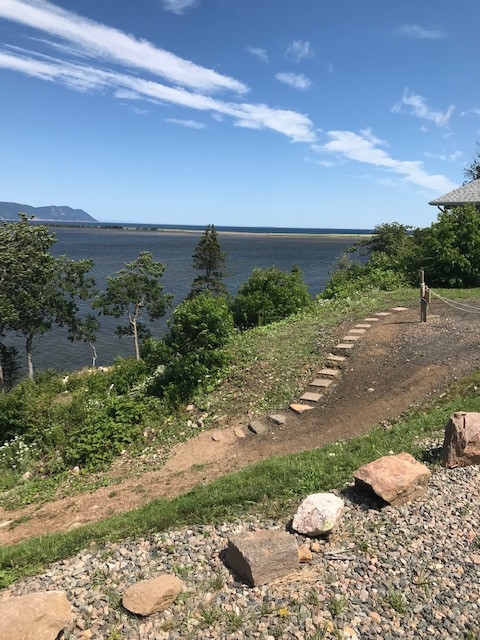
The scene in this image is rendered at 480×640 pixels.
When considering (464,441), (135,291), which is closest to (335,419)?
(464,441)

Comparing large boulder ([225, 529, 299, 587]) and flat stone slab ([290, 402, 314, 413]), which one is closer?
large boulder ([225, 529, 299, 587])

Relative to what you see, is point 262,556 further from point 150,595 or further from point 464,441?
point 464,441

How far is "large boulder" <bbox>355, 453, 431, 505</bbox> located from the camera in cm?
528

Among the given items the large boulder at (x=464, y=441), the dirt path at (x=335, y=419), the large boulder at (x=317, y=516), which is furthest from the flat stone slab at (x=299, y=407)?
the large boulder at (x=317, y=516)

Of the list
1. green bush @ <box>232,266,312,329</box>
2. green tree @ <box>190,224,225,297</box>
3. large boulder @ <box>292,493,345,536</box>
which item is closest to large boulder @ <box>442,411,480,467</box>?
large boulder @ <box>292,493,345,536</box>

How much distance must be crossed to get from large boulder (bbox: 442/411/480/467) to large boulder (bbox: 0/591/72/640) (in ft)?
15.7

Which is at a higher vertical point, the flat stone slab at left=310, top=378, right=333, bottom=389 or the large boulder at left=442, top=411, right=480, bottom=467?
the large boulder at left=442, top=411, right=480, bottom=467

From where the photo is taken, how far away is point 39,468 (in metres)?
9.57

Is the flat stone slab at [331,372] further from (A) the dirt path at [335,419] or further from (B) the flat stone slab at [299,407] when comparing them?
(B) the flat stone slab at [299,407]

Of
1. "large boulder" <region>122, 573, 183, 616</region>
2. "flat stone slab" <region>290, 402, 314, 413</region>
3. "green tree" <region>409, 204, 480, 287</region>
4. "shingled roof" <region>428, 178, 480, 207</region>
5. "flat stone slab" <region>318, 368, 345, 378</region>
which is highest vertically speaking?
"shingled roof" <region>428, 178, 480, 207</region>

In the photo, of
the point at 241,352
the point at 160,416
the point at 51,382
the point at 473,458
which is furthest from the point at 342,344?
the point at 51,382

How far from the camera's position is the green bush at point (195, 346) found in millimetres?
11142

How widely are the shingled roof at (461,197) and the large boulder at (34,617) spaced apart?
27.4m

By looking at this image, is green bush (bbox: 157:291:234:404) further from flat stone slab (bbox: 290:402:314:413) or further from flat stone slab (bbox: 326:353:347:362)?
flat stone slab (bbox: 326:353:347:362)
